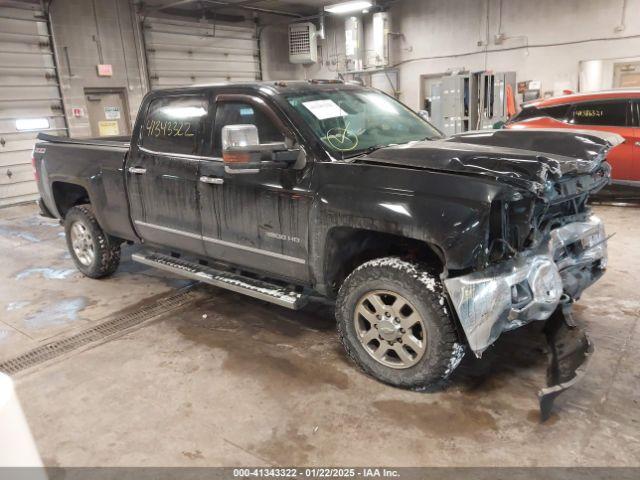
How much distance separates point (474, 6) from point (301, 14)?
5.35 metres

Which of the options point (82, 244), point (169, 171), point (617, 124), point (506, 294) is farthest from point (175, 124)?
point (617, 124)

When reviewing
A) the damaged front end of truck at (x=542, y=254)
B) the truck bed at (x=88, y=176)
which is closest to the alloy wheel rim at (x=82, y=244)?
the truck bed at (x=88, y=176)

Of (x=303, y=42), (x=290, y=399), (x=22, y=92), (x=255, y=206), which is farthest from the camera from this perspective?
(x=303, y=42)

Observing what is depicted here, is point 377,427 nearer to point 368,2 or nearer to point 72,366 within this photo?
point 72,366

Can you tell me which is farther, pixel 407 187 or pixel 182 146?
pixel 182 146

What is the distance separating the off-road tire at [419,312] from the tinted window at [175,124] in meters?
1.68

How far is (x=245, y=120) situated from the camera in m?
3.45

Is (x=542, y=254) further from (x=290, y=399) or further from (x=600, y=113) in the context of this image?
(x=600, y=113)

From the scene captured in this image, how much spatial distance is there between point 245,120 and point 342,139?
718 millimetres

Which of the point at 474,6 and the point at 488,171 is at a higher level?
the point at 474,6

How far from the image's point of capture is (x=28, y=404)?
2963mm

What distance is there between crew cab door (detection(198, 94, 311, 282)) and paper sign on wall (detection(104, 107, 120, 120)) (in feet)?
30.9

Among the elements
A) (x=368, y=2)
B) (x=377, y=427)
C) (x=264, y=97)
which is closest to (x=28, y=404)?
(x=377, y=427)

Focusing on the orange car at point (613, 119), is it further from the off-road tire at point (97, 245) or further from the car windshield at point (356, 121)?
the off-road tire at point (97, 245)
